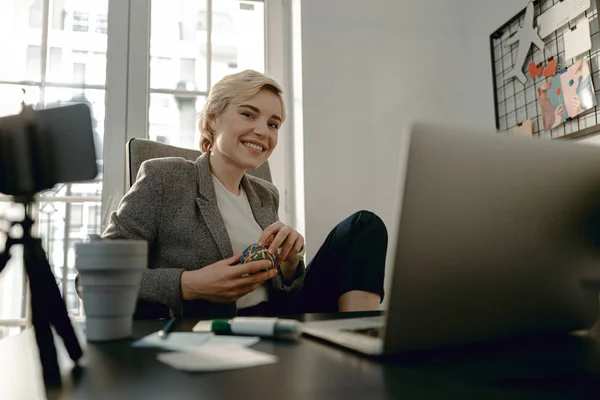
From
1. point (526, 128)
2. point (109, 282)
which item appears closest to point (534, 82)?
point (526, 128)

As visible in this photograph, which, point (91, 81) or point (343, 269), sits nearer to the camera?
point (343, 269)

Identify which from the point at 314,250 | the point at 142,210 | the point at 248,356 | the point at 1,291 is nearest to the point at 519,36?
the point at 314,250

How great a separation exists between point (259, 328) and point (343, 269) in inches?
20.7

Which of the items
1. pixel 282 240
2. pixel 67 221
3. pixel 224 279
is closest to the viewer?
pixel 224 279

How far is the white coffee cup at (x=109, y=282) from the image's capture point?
0.49m

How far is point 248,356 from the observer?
42cm

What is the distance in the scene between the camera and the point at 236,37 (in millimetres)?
2072

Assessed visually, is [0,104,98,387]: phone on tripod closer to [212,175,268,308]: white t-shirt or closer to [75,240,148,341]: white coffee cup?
[75,240,148,341]: white coffee cup

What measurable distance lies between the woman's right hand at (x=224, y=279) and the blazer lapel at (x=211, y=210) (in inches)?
9.7

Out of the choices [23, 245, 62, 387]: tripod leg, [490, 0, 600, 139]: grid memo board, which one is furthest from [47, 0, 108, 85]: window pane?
[23, 245, 62, 387]: tripod leg

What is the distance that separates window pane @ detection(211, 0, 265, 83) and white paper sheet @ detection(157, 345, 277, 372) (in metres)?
1.72

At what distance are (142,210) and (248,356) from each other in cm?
74

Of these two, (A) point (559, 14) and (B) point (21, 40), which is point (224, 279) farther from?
(B) point (21, 40)

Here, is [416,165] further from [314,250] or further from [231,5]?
[231,5]
